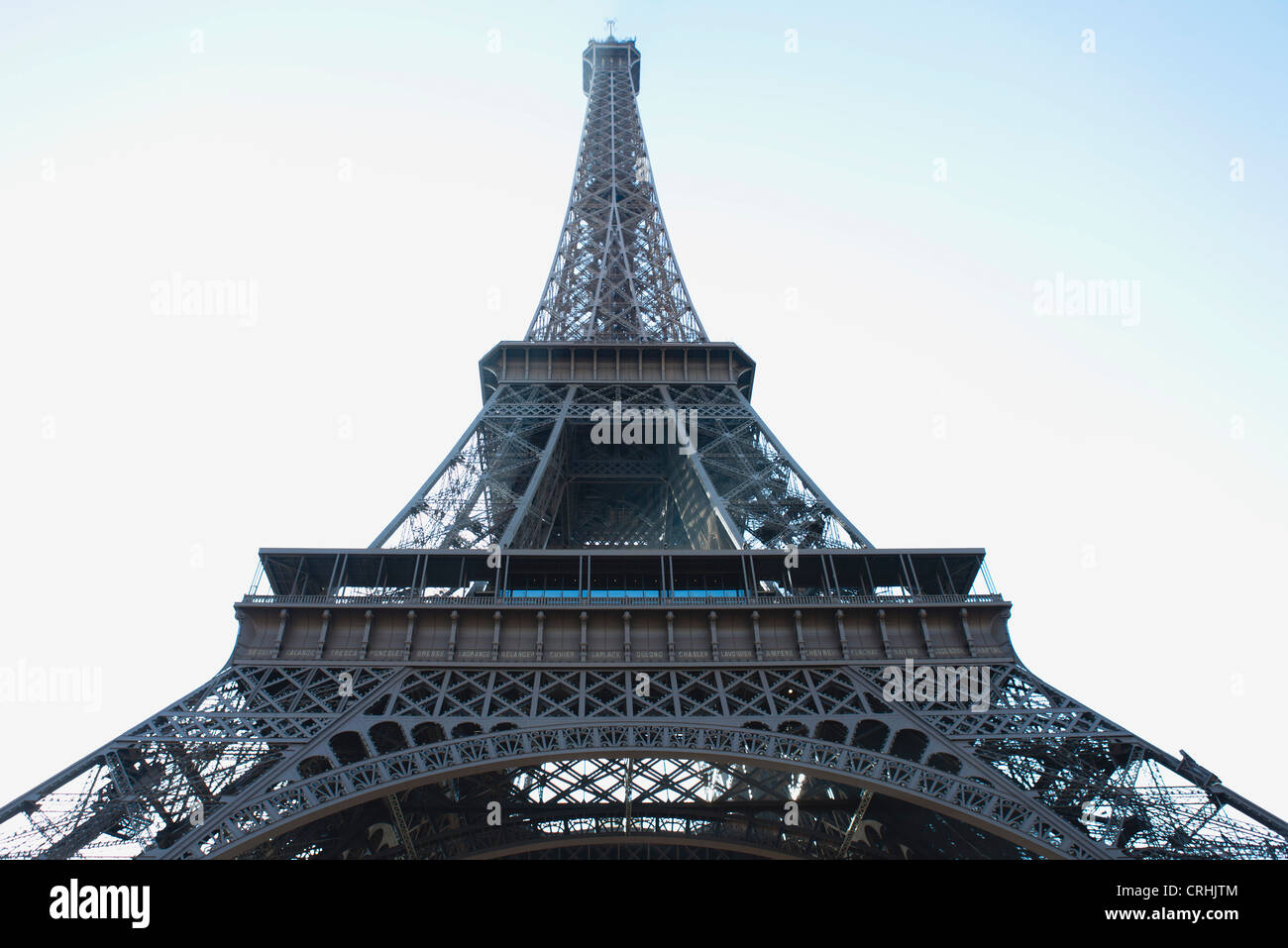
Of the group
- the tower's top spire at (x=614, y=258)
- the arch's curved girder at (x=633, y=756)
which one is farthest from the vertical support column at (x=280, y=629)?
the tower's top spire at (x=614, y=258)

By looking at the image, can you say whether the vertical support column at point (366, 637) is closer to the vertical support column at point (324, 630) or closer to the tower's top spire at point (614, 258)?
the vertical support column at point (324, 630)

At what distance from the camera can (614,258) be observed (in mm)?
45750

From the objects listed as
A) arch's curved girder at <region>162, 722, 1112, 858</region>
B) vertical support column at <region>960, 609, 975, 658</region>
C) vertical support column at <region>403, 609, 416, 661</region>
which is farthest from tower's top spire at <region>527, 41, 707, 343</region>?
arch's curved girder at <region>162, 722, 1112, 858</region>

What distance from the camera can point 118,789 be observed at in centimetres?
1648

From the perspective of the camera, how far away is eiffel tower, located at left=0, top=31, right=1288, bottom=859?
1650cm

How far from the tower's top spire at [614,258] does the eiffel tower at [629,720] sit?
1257cm

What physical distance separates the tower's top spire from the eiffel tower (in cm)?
1257

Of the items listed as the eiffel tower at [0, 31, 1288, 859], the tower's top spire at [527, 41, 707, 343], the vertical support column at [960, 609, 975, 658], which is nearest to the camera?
the eiffel tower at [0, 31, 1288, 859]

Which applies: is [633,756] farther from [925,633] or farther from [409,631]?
[925,633]

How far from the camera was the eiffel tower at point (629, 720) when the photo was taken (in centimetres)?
1650

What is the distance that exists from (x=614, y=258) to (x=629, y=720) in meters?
32.3

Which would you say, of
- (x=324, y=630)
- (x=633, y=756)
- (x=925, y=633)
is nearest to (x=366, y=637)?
(x=324, y=630)

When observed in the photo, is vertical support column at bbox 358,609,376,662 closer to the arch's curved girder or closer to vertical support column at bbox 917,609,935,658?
the arch's curved girder
